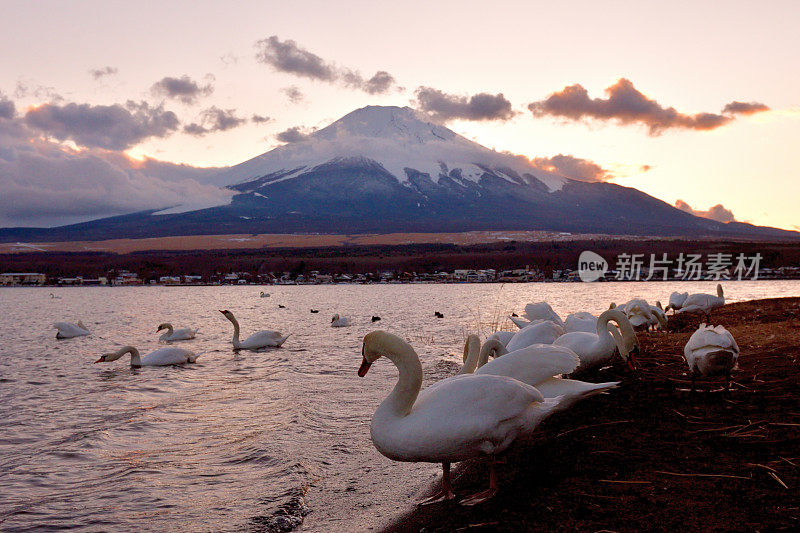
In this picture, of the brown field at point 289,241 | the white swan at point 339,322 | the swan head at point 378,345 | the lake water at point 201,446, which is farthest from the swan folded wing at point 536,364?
the brown field at point 289,241

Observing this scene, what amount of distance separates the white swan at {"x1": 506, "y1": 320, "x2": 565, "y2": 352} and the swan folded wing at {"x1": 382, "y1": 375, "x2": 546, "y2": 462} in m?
4.18

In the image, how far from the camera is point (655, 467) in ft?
17.6

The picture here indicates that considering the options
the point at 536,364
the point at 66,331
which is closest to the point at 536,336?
the point at 536,364

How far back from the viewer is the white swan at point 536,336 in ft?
32.1

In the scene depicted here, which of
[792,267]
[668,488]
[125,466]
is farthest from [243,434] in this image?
[792,267]

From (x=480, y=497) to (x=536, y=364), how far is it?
177 centimetres

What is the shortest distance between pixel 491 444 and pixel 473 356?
3036 mm

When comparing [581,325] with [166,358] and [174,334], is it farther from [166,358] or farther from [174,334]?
[174,334]

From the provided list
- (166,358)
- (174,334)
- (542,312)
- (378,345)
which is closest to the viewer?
(378,345)

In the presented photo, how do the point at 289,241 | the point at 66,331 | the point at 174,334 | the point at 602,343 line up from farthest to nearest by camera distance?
the point at 289,241 → the point at 66,331 → the point at 174,334 → the point at 602,343

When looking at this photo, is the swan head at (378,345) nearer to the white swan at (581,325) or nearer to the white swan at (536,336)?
the white swan at (536,336)

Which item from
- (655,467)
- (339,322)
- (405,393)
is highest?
(405,393)

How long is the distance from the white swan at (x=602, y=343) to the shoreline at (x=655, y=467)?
56cm

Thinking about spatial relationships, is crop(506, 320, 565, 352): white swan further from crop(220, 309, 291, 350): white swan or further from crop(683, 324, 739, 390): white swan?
crop(220, 309, 291, 350): white swan
